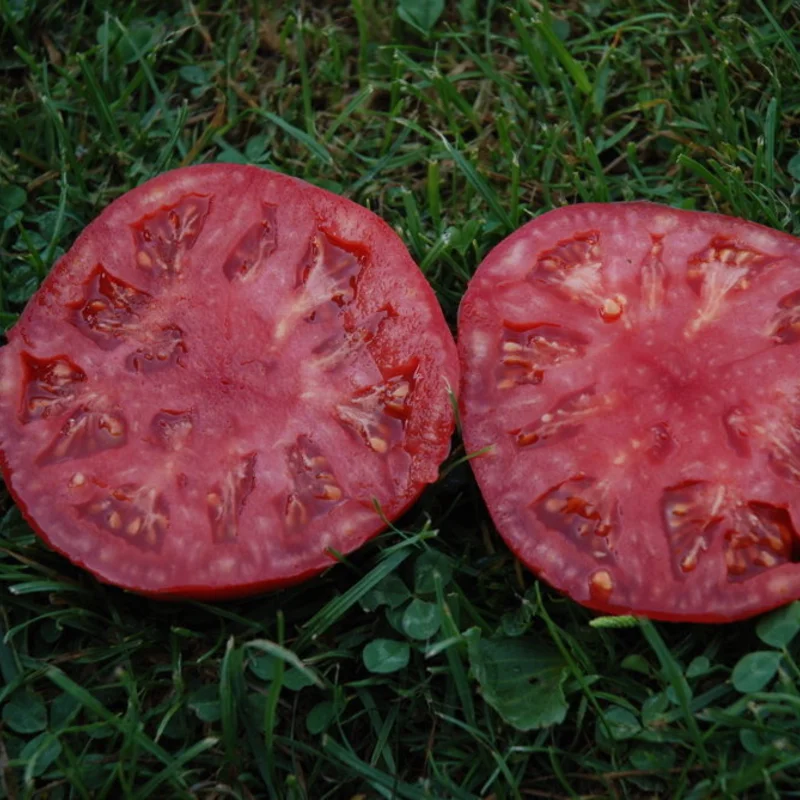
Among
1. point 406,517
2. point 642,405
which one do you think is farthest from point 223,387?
point 642,405

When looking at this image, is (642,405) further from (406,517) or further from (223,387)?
(223,387)

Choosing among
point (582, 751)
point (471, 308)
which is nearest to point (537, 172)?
point (471, 308)

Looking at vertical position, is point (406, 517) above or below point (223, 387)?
below
